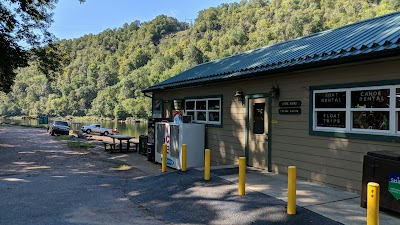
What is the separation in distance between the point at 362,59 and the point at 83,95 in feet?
499

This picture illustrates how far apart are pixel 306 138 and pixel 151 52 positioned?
16958cm

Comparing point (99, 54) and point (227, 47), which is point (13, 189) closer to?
point (227, 47)

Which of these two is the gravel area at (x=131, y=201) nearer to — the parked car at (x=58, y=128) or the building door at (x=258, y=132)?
the building door at (x=258, y=132)

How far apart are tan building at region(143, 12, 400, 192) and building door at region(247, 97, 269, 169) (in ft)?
0.09

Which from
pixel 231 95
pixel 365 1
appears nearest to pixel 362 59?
pixel 231 95

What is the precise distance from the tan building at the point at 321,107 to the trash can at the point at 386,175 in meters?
1.04

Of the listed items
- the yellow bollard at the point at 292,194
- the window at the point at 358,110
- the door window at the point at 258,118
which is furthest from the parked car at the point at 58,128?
the yellow bollard at the point at 292,194

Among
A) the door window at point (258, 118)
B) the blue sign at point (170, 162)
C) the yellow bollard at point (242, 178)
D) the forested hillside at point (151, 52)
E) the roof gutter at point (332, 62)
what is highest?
the forested hillside at point (151, 52)

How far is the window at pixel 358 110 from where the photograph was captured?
19.7ft

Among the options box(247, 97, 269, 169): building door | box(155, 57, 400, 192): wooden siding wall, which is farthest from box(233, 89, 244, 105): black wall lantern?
box(247, 97, 269, 169): building door

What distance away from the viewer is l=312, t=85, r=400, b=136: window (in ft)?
19.7

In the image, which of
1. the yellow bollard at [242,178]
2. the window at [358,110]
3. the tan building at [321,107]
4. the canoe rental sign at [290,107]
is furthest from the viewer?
the canoe rental sign at [290,107]

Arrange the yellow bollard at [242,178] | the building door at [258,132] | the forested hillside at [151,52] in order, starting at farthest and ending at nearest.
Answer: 1. the forested hillside at [151,52]
2. the building door at [258,132]
3. the yellow bollard at [242,178]

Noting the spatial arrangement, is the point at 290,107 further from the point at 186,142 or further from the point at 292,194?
the point at 186,142
